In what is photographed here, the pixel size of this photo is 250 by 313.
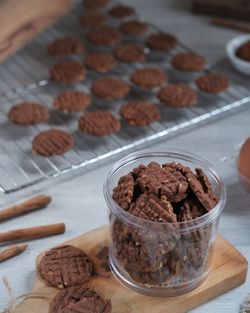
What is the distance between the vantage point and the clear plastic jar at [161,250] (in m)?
1.08

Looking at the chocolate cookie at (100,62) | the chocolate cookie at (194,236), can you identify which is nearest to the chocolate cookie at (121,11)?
the chocolate cookie at (100,62)

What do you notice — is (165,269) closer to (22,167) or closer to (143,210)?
(143,210)

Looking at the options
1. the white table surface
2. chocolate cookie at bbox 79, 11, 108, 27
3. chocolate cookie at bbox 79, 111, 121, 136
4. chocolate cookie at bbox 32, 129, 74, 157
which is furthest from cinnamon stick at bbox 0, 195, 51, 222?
chocolate cookie at bbox 79, 11, 108, 27

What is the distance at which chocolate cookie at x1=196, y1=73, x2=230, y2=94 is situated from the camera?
1.74 meters

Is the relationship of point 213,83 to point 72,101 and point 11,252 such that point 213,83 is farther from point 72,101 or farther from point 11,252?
point 11,252

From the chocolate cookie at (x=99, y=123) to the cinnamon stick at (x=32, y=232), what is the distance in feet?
1.08

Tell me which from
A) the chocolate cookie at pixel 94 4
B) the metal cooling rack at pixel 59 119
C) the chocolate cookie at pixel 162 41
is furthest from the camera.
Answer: the chocolate cookie at pixel 94 4

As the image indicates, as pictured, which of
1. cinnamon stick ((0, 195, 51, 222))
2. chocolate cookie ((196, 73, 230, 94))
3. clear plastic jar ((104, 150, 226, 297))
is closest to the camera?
clear plastic jar ((104, 150, 226, 297))

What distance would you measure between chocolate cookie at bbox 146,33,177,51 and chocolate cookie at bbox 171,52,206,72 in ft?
0.19

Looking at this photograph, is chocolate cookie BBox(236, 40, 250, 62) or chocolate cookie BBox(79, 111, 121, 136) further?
chocolate cookie BBox(236, 40, 250, 62)

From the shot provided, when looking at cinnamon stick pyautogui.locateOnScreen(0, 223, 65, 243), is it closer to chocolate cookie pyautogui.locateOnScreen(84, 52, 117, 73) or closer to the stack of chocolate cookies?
the stack of chocolate cookies

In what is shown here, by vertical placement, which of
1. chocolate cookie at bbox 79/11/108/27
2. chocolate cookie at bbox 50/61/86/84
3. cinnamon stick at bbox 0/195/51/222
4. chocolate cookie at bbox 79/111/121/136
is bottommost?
chocolate cookie at bbox 79/11/108/27

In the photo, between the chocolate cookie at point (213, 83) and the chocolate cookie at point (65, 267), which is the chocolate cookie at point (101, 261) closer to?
the chocolate cookie at point (65, 267)

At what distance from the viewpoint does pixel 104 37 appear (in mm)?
1978
